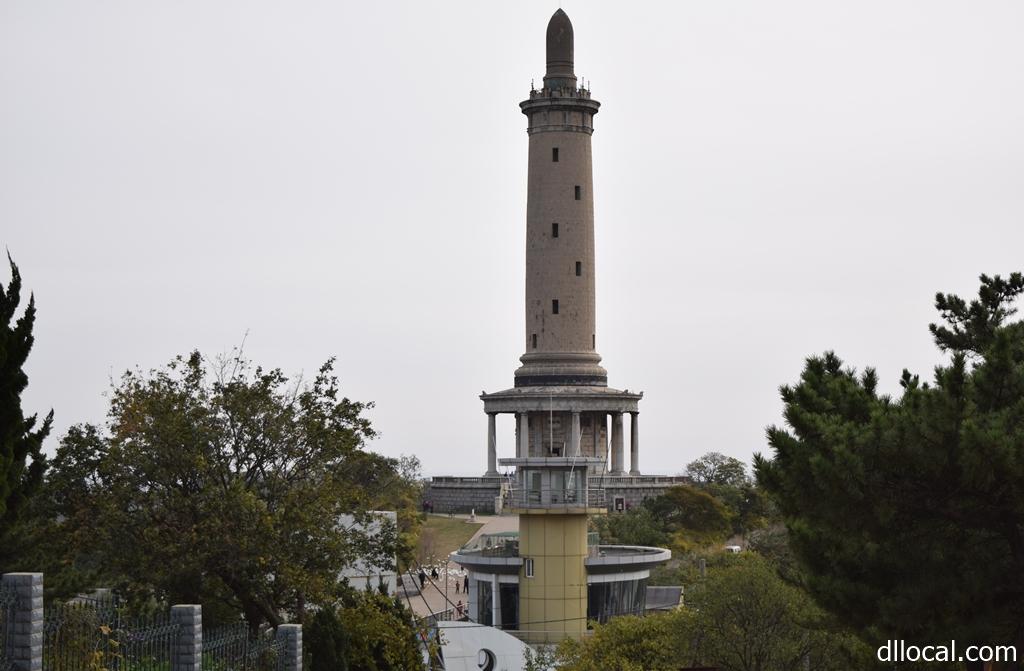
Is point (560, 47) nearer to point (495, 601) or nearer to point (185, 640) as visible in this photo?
point (495, 601)

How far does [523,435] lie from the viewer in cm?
8550

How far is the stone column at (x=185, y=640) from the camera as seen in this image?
88.2ft

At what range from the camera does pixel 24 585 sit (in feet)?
76.1

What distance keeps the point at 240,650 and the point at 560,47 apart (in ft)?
197

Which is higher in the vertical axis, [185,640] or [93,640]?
[93,640]

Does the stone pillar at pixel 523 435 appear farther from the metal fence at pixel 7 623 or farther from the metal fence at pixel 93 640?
the metal fence at pixel 7 623

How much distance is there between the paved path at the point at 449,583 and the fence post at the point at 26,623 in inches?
1183

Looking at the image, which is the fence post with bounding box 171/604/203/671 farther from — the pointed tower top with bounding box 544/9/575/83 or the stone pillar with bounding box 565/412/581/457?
the pointed tower top with bounding box 544/9/575/83

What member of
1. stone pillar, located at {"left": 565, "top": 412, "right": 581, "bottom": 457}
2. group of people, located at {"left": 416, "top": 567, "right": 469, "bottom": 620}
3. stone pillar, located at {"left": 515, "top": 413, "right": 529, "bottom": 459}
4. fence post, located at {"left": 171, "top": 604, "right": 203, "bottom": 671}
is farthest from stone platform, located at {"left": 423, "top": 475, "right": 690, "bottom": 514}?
fence post, located at {"left": 171, "top": 604, "right": 203, "bottom": 671}

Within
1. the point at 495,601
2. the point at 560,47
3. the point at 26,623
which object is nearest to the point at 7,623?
the point at 26,623

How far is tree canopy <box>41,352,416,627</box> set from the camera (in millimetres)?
32812

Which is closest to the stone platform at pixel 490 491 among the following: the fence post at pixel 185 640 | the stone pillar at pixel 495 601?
the stone pillar at pixel 495 601

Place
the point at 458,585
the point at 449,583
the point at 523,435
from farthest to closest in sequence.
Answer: the point at 523,435 → the point at 449,583 → the point at 458,585

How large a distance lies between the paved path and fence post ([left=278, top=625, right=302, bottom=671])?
68.8ft
